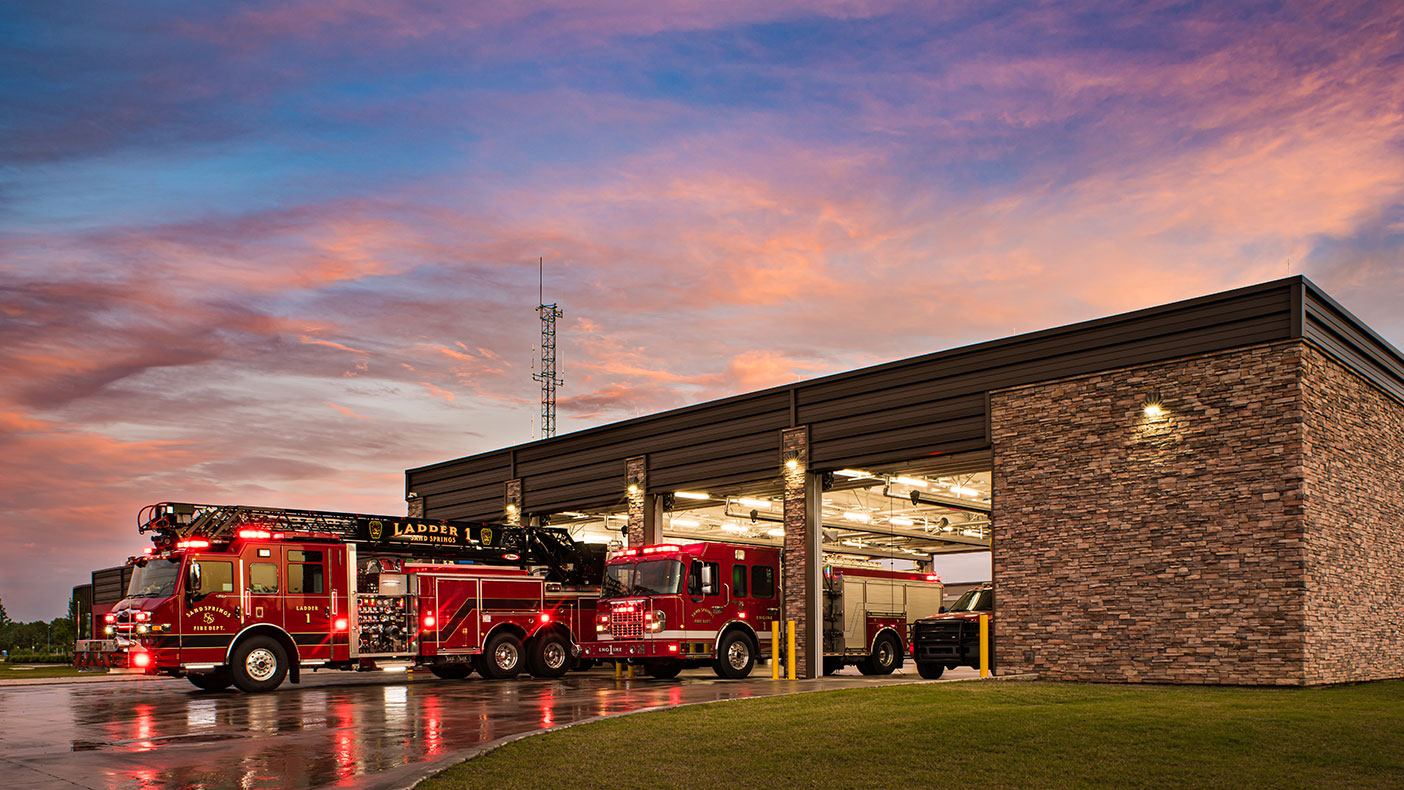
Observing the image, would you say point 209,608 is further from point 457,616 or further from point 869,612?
point 869,612

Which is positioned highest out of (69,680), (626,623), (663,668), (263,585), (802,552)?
(802,552)

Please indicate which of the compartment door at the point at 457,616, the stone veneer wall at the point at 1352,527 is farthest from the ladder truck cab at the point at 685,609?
the stone veneer wall at the point at 1352,527

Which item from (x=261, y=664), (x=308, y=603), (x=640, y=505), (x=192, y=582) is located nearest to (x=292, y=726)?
(x=192, y=582)

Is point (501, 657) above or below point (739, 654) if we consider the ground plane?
below

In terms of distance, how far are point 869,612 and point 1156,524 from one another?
27.9 ft

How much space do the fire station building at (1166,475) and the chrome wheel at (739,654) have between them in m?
1.20

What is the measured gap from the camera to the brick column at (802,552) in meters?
24.3

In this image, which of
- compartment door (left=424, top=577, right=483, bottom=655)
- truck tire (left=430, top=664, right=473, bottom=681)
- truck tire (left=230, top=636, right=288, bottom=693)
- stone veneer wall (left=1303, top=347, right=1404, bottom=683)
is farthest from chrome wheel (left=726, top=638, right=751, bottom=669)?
stone veneer wall (left=1303, top=347, right=1404, bottom=683)

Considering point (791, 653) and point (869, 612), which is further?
point (869, 612)

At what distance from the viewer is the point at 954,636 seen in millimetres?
22281

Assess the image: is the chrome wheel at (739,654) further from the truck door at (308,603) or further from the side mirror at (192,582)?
the side mirror at (192,582)

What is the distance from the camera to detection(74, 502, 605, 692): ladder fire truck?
20547mm

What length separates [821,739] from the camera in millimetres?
11102

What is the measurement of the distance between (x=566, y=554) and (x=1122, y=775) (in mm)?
20841
